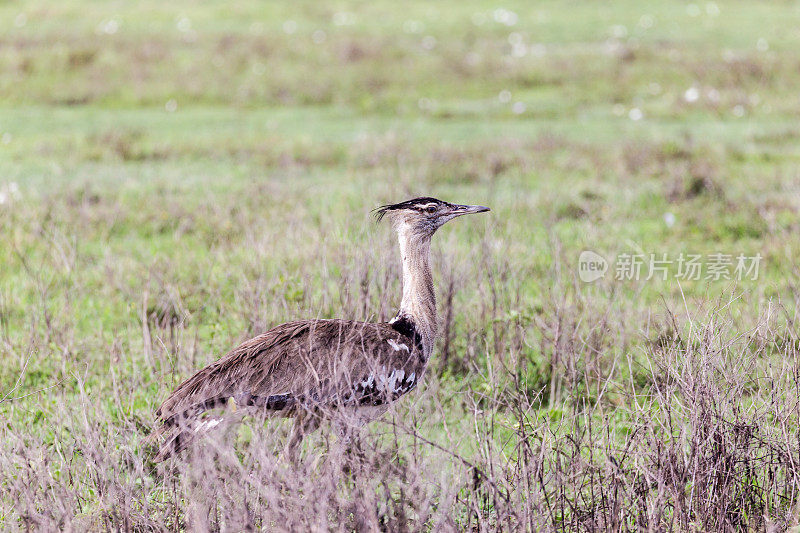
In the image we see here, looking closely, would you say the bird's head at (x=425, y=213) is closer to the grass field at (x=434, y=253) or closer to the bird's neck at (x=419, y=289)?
the bird's neck at (x=419, y=289)

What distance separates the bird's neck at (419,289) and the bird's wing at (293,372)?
229mm

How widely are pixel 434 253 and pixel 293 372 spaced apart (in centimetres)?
211

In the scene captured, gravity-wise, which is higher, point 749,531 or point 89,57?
point 89,57

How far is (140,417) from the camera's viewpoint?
4.42 metres

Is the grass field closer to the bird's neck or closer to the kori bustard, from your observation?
the kori bustard

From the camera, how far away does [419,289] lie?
4246 mm

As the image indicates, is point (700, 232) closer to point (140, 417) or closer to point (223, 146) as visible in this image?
point (140, 417)

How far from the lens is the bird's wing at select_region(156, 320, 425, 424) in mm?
3783

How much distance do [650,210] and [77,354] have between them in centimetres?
574

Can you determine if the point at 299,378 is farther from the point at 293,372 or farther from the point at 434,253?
the point at 434,253

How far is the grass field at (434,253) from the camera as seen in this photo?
3.30 metres

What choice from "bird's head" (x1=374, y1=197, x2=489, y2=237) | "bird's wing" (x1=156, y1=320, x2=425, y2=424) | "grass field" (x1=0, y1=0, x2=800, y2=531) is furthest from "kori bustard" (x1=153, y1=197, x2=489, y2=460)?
"bird's head" (x1=374, y1=197, x2=489, y2=237)

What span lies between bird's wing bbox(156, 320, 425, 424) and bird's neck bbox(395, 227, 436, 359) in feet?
0.75

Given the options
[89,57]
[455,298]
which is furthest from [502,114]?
[455,298]
